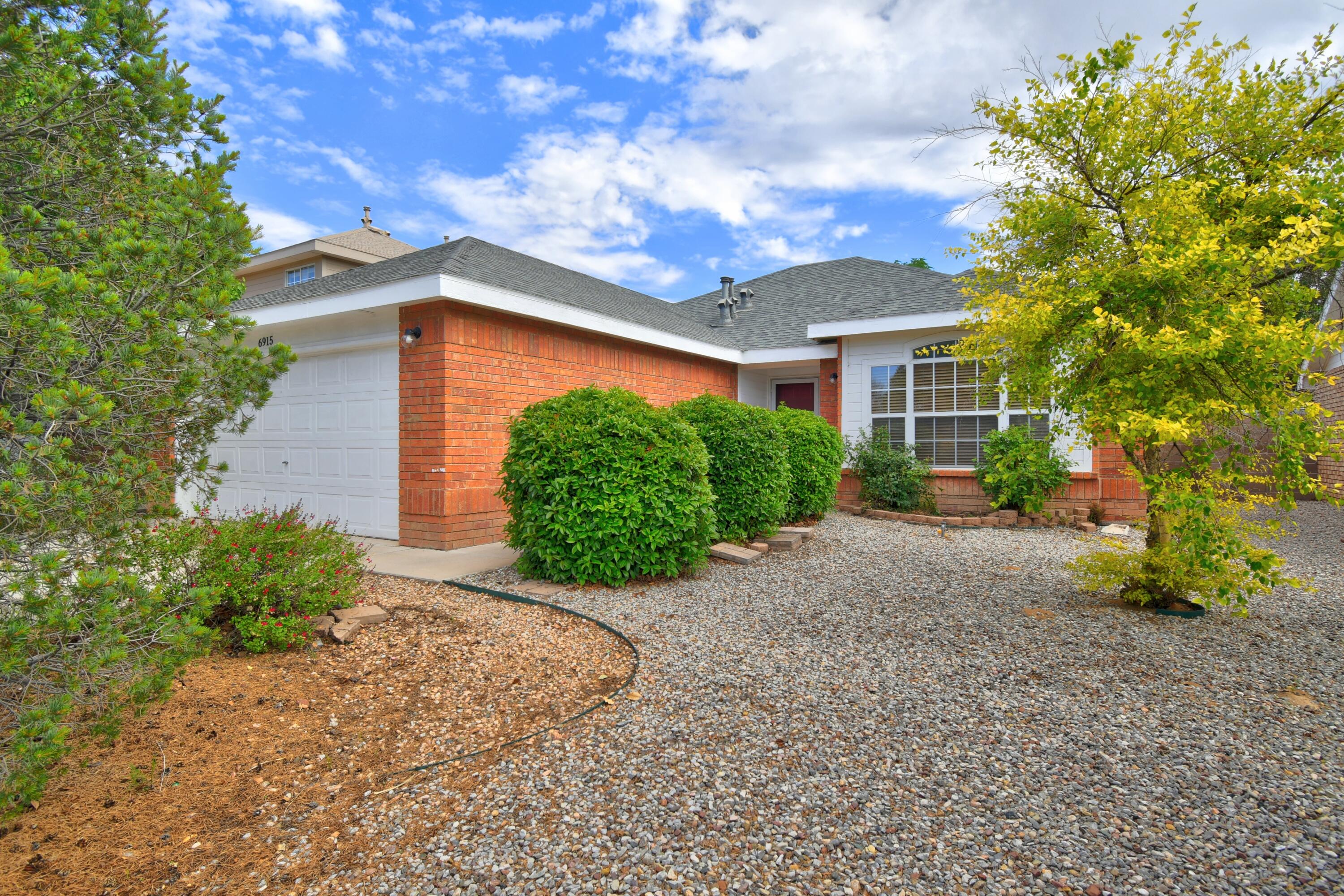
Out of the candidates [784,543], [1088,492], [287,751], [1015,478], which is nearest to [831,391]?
[1088,492]

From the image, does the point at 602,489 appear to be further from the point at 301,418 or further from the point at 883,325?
the point at 883,325

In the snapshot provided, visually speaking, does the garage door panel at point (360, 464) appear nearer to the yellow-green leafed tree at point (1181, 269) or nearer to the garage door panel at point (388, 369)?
the garage door panel at point (388, 369)

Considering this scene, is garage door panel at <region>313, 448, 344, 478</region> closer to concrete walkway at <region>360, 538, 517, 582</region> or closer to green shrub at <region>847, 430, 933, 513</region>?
concrete walkway at <region>360, 538, 517, 582</region>

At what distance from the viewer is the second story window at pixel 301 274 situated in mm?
15742

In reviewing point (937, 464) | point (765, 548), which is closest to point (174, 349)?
point (765, 548)

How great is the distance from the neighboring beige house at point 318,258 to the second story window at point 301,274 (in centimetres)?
1

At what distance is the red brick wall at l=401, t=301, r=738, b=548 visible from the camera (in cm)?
691

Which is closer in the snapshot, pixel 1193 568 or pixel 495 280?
pixel 1193 568

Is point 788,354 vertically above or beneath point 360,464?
above

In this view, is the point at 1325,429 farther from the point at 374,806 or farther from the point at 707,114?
the point at 707,114

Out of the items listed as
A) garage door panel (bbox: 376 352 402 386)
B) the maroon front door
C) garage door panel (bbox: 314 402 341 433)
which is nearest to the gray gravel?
garage door panel (bbox: 376 352 402 386)

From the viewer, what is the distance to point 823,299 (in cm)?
1366

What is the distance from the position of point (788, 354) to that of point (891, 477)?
314 centimetres

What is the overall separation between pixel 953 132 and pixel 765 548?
4.14 m
